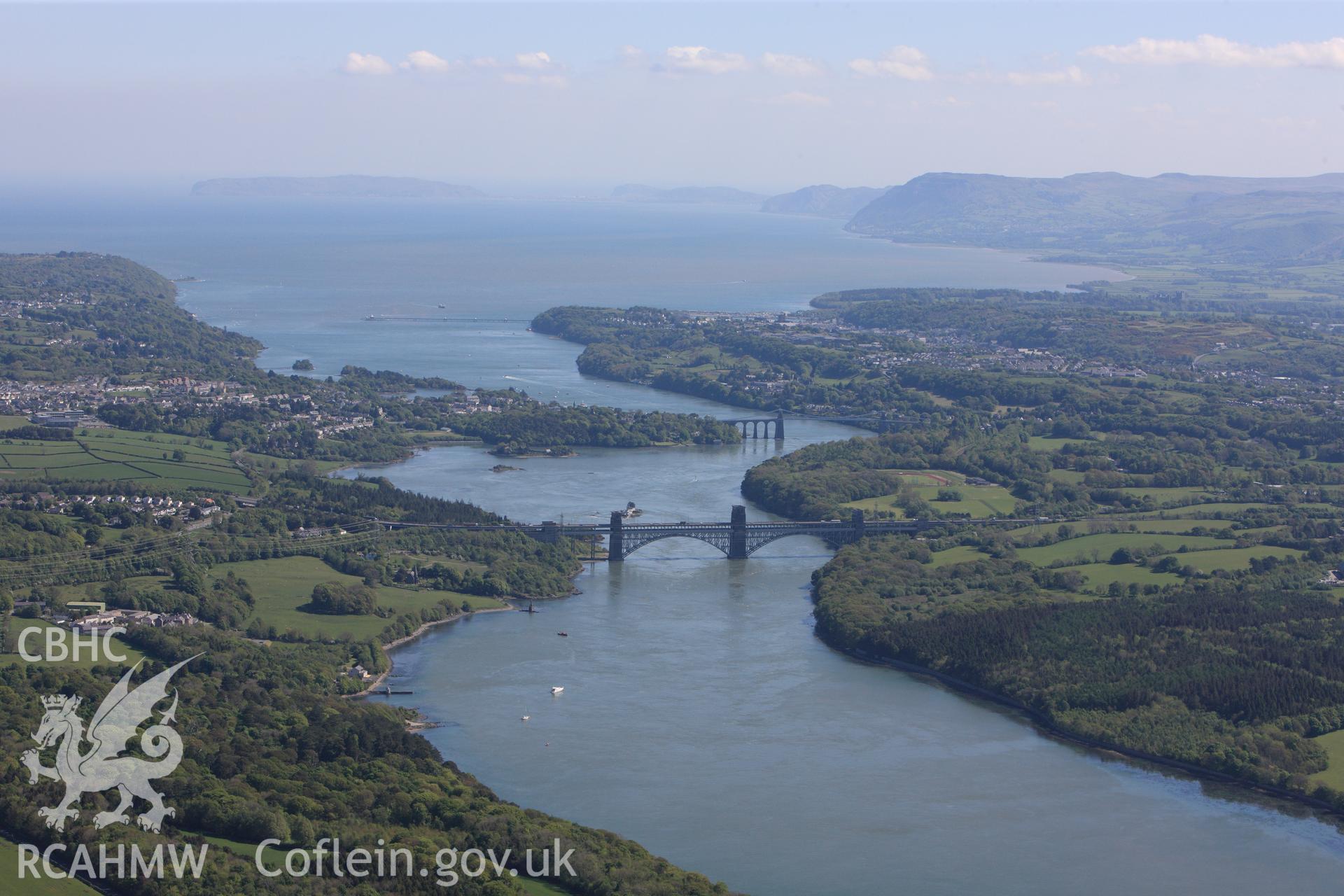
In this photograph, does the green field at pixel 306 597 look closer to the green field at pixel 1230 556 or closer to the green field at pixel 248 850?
the green field at pixel 248 850

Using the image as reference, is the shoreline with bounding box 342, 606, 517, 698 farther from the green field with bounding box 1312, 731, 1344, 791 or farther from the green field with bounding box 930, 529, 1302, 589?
the green field with bounding box 1312, 731, 1344, 791

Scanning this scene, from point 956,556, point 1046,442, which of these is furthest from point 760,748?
point 1046,442

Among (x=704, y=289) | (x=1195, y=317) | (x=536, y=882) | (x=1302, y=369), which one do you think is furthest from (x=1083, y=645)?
(x=704, y=289)

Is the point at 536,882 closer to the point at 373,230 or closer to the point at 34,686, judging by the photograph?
the point at 34,686

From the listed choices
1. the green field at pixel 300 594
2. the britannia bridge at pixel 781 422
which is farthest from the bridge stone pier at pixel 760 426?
the green field at pixel 300 594

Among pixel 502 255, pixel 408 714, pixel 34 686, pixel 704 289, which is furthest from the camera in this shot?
pixel 502 255

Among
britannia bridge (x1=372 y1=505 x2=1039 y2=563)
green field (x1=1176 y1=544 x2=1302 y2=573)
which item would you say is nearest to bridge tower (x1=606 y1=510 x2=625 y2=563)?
britannia bridge (x1=372 y1=505 x2=1039 y2=563)
